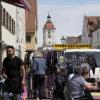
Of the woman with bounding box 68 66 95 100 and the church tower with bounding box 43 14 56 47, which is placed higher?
the church tower with bounding box 43 14 56 47

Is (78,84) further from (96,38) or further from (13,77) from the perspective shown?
(96,38)

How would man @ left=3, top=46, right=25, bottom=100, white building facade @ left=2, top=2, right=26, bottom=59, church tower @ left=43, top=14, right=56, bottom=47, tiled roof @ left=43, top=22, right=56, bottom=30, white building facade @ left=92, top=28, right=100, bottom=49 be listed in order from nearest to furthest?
man @ left=3, top=46, right=25, bottom=100, white building facade @ left=2, top=2, right=26, bottom=59, white building facade @ left=92, top=28, right=100, bottom=49, church tower @ left=43, top=14, right=56, bottom=47, tiled roof @ left=43, top=22, right=56, bottom=30

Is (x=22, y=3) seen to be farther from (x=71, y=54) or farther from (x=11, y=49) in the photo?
(x=71, y=54)

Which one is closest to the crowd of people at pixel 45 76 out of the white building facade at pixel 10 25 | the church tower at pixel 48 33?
the white building facade at pixel 10 25

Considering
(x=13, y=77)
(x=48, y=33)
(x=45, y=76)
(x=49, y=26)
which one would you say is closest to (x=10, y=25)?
(x=45, y=76)

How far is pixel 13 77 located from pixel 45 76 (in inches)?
376

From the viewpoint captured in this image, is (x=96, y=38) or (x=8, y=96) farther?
(x=96, y=38)

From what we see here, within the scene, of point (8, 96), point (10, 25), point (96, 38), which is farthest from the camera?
point (96, 38)

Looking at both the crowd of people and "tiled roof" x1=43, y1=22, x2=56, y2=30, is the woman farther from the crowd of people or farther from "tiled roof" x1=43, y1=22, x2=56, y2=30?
"tiled roof" x1=43, y1=22, x2=56, y2=30

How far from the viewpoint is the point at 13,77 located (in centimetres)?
1044

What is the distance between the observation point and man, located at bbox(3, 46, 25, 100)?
34.2 ft

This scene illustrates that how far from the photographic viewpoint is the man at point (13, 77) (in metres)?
10.4

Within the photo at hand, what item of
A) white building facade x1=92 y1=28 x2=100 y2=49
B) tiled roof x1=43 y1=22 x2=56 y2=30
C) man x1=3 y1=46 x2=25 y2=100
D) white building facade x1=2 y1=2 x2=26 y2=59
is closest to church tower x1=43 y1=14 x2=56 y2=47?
tiled roof x1=43 y1=22 x2=56 y2=30

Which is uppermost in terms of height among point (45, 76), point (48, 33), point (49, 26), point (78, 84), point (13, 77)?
point (49, 26)
